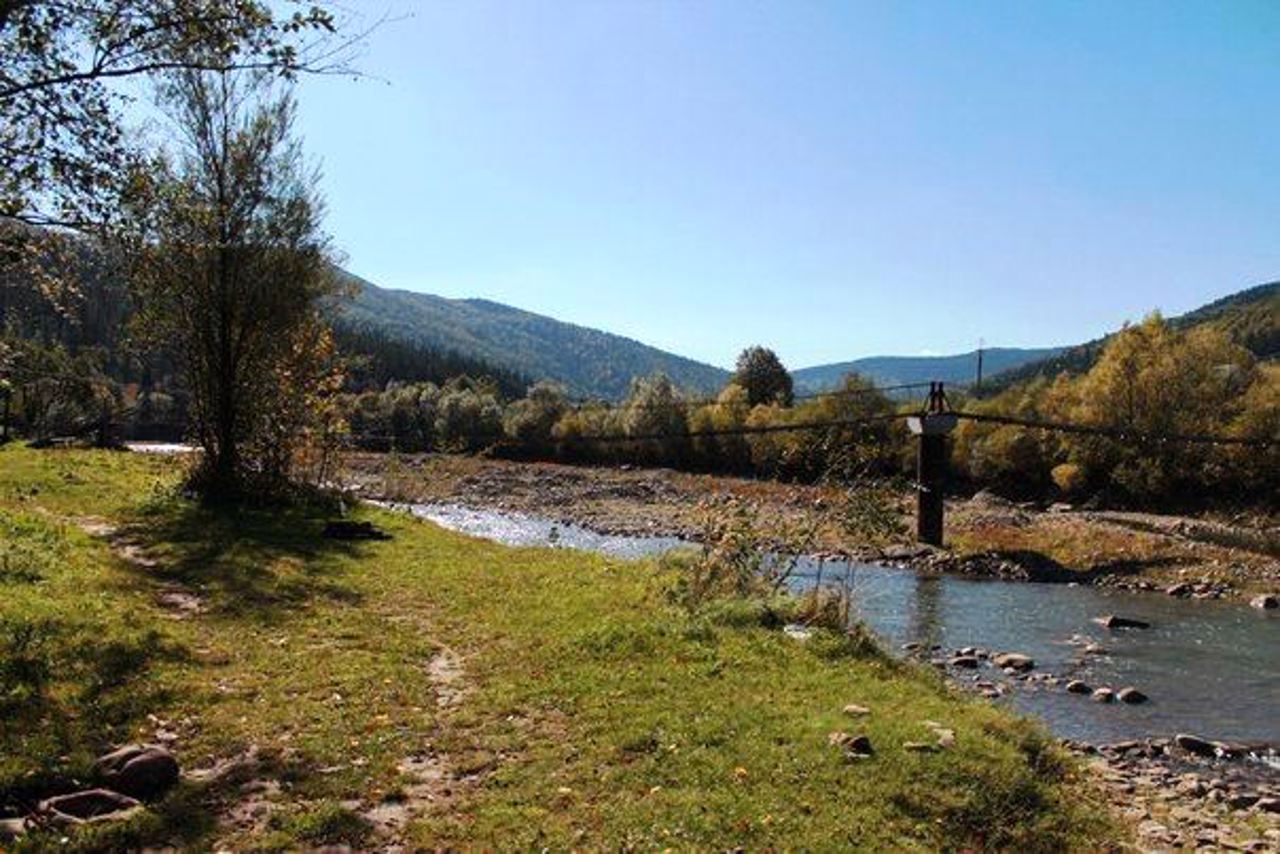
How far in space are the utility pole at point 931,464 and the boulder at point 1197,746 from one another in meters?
23.6

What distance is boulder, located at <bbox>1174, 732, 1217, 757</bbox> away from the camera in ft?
43.9

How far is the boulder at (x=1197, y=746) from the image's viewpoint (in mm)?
13367

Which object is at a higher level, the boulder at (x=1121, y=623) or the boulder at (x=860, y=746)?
the boulder at (x=860, y=746)

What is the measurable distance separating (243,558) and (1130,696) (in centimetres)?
1608

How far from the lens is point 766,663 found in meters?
11.7

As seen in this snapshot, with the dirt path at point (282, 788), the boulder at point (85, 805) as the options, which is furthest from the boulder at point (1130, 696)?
the boulder at point (85, 805)

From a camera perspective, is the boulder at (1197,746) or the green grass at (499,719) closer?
the green grass at (499,719)

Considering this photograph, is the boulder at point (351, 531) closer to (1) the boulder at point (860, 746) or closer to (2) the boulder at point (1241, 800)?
(1) the boulder at point (860, 746)

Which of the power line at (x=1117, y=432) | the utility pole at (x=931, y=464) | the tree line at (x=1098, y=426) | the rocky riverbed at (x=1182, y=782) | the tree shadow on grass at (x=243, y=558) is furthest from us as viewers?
the tree line at (x=1098, y=426)

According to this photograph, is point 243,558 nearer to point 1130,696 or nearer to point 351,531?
point 351,531

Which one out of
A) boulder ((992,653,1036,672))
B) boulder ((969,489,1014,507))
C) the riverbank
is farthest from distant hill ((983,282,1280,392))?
boulder ((992,653,1036,672))

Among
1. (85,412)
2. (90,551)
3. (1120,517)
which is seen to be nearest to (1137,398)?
(1120,517)

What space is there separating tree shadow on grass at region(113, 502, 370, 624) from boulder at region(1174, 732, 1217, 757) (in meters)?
12.5

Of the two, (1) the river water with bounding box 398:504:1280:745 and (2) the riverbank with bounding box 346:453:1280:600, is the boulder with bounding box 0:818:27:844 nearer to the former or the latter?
(2) the riverbank with bounding box 346:453:1280:600
